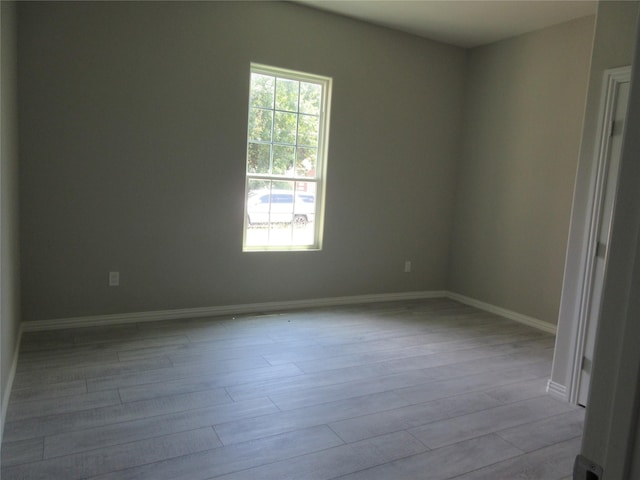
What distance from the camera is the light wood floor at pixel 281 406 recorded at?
211cm

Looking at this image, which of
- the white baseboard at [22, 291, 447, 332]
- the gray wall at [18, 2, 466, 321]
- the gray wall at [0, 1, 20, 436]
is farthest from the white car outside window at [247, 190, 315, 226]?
the gray wall at [0, 1, 20, 436]

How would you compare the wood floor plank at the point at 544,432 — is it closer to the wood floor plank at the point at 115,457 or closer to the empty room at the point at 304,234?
the empty room at the point at 304,234

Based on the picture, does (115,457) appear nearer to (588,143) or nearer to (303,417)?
(303,417)

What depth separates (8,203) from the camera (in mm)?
2826

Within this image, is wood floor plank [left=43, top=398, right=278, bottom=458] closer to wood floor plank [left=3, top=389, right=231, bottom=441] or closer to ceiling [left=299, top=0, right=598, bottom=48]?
wood floor plank [left=3, top=389, right=231, bottom=441]

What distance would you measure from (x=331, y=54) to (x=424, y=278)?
2.70 meters

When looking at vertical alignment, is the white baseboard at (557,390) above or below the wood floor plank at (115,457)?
above

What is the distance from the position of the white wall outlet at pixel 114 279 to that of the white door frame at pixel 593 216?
135 inches

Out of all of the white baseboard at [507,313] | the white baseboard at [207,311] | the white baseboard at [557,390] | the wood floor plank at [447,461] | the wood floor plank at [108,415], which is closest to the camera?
the wood floor plank at [447,461]

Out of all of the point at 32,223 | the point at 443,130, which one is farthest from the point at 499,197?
the point at 32,223

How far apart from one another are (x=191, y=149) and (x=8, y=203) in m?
1.57

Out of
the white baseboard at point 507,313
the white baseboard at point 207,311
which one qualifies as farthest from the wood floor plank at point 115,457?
→ the white baseboard at point 507,313

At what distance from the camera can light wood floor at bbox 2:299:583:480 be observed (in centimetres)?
211

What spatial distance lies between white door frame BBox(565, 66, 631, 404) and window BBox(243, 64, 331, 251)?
8.34 ft
